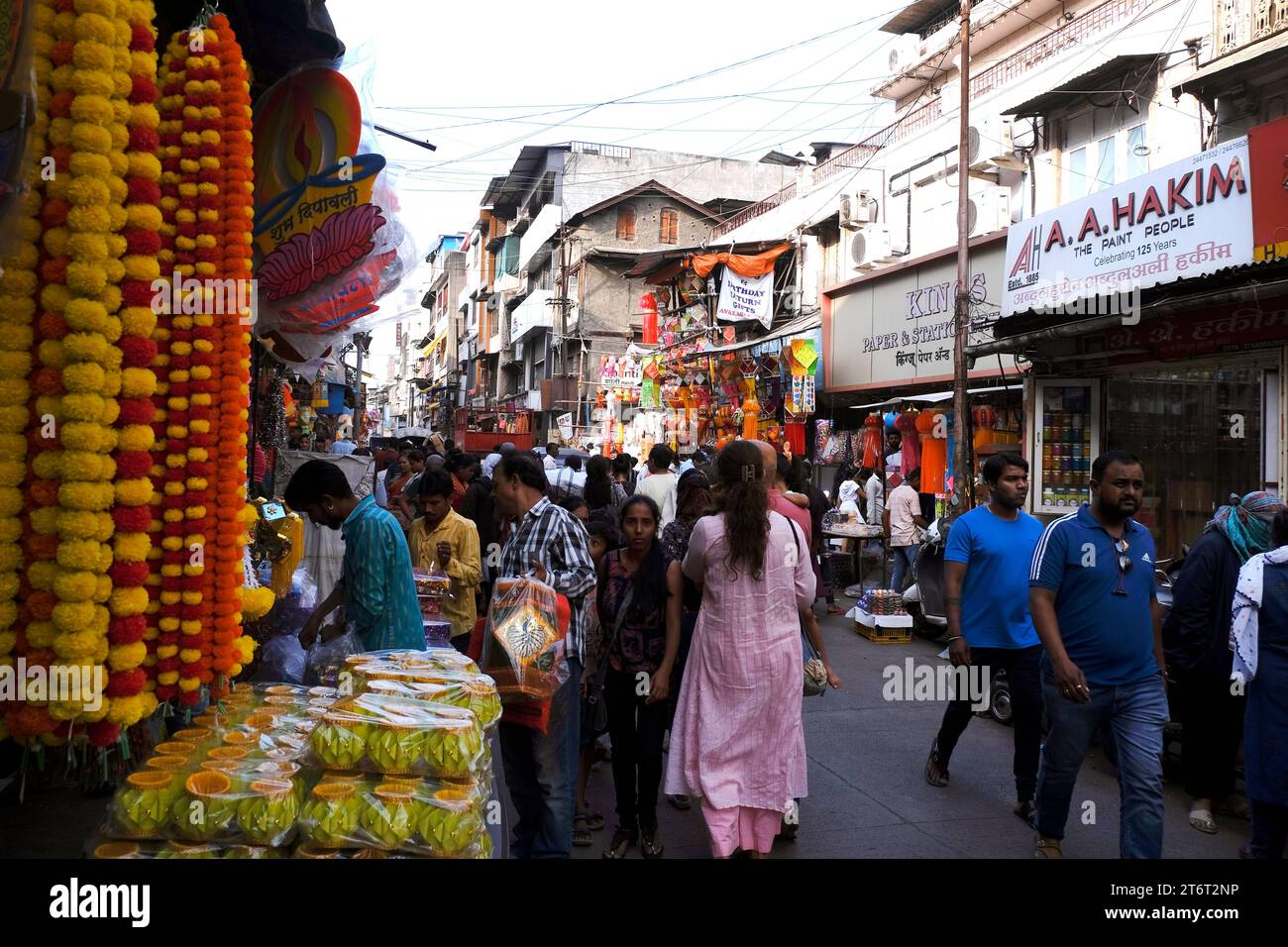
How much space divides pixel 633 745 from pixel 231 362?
2892 millimetres

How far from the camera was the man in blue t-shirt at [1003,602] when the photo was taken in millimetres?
5332

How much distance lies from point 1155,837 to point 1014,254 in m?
9.37

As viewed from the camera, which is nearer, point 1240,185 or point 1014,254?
point 1240,185

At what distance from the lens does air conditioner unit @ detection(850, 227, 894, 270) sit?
18.1m

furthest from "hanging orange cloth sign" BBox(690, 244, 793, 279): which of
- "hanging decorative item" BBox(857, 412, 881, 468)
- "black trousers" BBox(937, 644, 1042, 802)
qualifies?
"black trousers" BBox(937, 644, 1042, 802)

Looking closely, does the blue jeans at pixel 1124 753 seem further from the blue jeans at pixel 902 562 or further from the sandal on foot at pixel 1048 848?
the blue jeans at pixel 902 562

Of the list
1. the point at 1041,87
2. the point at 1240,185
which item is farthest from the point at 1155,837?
the point at 1041,87

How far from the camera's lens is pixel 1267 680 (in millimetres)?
4203

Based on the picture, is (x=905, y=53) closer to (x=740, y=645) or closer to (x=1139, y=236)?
(x=1139, y=236)

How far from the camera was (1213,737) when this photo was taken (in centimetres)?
546

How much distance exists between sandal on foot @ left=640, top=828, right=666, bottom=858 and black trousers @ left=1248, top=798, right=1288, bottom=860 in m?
2.73

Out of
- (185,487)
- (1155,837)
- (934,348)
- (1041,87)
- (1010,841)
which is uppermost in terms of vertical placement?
(1041,87)

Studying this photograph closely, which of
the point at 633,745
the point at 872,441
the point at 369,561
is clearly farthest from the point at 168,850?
the point at 872,441
